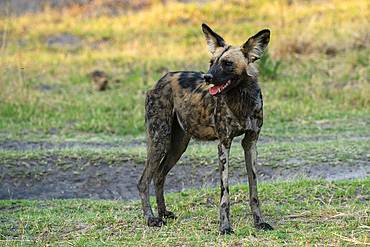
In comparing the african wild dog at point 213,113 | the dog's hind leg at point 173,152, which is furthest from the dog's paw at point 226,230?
the dog's hind leg at point 173,152

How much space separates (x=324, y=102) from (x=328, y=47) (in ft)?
11.7

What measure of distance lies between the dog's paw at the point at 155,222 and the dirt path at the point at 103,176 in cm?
150

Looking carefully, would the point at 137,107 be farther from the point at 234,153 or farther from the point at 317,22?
the point at 317,22

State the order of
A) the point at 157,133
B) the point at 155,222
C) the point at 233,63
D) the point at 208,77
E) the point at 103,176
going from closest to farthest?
the point at 208,77
the point at 233,63
the point at 155,222
the point at 157,133
the point at 103,176

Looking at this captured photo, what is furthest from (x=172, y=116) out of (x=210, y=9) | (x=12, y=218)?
(x=210, y=9)

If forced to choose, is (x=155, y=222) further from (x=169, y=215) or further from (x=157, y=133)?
(x=157, y=133)

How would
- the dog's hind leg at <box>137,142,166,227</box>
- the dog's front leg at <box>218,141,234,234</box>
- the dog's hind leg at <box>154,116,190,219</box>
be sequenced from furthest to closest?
the dog's hind leg at <box>154,116,190,219</box>, the dog's hind leg at <box>137,142,166,227</box>, the dog's front leg at <box>218,141,234,234</box>

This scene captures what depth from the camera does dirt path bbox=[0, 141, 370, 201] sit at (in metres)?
6.36

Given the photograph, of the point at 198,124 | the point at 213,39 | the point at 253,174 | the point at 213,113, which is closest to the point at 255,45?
the point at 213,39

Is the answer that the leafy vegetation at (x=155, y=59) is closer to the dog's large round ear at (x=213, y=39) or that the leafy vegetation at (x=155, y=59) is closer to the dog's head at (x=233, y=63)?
the dog's large round ear at (x=213, y=39)

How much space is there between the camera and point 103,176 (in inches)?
266

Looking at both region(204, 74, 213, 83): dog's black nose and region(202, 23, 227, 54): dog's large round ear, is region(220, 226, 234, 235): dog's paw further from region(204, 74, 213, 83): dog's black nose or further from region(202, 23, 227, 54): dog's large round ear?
region(202, 23, 227, 54): dog's large round ear

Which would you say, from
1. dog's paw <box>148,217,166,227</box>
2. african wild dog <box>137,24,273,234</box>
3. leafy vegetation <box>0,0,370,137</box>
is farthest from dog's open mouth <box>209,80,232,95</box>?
leafy vegetation <box>0,0,370,137</box>

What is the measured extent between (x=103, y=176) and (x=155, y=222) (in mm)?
2269
